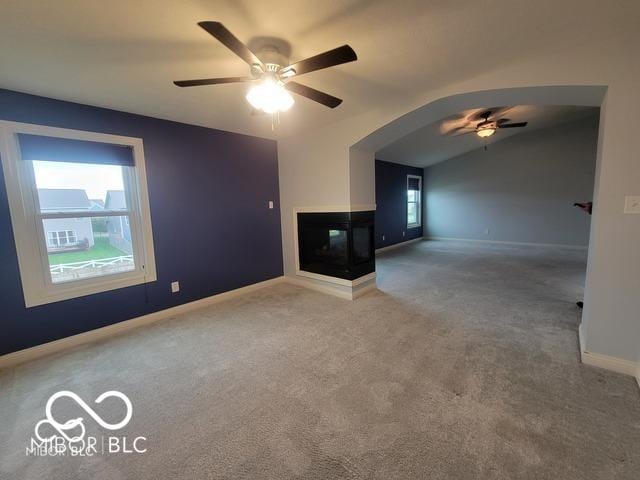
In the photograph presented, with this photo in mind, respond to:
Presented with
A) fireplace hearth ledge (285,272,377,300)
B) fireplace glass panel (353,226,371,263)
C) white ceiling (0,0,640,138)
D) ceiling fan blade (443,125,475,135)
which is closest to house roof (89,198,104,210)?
white ceiling (0,0,640,138)

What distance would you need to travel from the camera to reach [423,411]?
1.60 m

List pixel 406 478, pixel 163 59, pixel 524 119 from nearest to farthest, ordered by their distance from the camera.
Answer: pixel 406 478 → pixel 163 59 → pixel 524 119

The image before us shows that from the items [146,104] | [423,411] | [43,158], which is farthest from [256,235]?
[423,411]

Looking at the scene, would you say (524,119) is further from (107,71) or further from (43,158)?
(43,158)

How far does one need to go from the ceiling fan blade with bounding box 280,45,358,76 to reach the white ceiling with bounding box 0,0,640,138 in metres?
0.28

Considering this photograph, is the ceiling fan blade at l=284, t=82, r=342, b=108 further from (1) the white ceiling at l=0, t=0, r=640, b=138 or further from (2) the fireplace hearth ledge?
(2) the fireplace hearth ledge

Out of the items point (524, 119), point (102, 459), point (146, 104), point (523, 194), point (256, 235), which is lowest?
point (102, 459)

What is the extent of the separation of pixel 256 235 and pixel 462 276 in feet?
11.2

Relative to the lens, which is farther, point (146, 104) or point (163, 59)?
point (146, 104)

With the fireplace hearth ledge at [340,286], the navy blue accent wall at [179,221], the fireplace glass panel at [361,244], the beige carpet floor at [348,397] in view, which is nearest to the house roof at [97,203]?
the navy blue accent wall at [179,221]

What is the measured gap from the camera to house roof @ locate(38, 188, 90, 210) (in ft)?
7.95

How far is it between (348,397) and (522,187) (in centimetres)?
745

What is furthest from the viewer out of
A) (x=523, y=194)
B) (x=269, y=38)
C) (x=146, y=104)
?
(x=523, y=194)

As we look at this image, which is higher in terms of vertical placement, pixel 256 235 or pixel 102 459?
pixel 256 235
